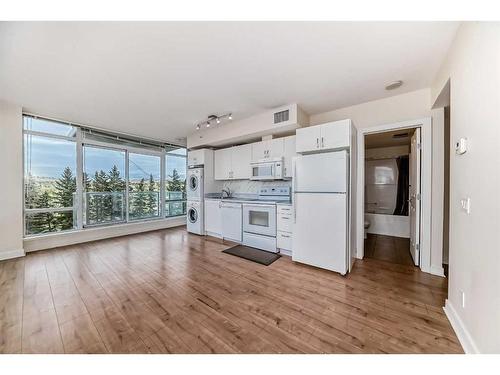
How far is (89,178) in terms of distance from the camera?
4.32 meters

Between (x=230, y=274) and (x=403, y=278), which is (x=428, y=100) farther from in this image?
(x=230, y=274)

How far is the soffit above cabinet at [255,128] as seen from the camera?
325 cm

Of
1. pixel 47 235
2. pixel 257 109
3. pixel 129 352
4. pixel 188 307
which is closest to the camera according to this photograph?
pixel 129 352

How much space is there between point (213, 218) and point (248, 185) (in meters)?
1.16

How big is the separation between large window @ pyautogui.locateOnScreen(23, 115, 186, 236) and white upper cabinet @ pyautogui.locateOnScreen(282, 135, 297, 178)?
12.7 ft

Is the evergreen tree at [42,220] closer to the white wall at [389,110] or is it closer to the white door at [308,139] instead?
the white door at [308,139]

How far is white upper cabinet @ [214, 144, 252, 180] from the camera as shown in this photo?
13.9ft

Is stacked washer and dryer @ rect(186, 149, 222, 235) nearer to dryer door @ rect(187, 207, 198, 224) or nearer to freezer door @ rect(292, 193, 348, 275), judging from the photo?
dryer door @ rect(187, 207, 198, 224)

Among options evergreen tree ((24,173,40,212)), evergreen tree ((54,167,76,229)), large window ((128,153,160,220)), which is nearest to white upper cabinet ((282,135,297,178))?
large window ((128,153,160,220))

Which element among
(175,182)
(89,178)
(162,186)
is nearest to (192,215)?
(162,186)
